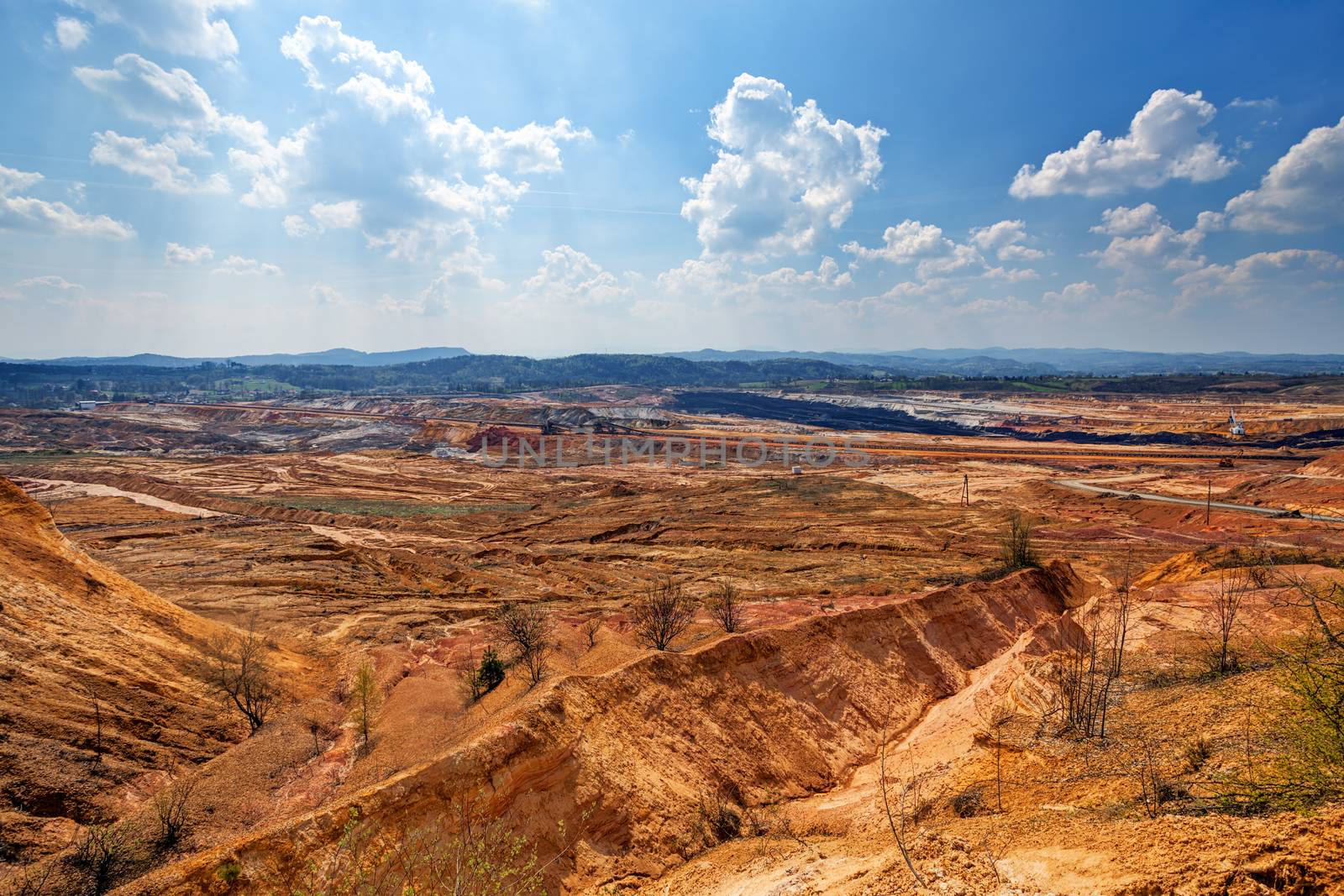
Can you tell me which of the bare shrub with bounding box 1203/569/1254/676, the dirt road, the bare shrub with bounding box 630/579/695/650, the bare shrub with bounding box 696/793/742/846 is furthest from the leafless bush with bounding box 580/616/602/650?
the dirt road

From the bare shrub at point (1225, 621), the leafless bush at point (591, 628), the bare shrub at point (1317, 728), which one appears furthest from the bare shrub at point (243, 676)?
the bare shrub at point (1225, 621)

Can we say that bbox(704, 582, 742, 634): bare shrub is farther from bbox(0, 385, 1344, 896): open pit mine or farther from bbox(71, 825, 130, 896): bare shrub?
bbox(71, 825, 130, 896): bare shrub

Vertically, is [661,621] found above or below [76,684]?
below

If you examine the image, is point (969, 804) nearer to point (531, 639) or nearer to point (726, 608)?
point (726, 608)

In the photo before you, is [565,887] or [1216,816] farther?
[565,887]

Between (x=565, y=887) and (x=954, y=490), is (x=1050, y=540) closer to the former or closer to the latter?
(x=954, y=490)

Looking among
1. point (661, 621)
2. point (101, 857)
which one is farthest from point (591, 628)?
point (101, 857)

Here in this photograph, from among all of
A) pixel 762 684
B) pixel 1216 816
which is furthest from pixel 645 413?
pixel 1216 816
